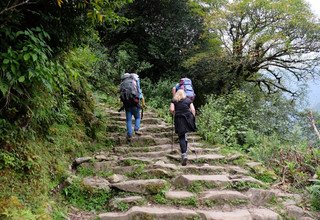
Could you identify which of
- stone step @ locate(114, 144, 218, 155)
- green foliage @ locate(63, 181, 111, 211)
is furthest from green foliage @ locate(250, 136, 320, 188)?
green foliage @ locate(63, 181, 111, 211)

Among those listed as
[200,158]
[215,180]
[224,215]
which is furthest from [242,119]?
[224,215]

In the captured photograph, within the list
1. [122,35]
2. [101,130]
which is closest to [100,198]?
[101,130]

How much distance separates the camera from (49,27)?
420 cm

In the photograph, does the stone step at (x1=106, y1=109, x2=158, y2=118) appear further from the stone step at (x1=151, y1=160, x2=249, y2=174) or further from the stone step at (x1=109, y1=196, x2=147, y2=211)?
the stone step at (x1=109, y1=196, x2=147, y2=211)

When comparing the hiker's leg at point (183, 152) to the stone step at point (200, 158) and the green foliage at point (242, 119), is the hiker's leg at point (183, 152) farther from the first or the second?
the green foliage at point (242, 119)

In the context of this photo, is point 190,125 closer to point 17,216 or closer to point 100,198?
point 100,198

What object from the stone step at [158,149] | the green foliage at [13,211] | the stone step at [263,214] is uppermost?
the stone step at [158,149]

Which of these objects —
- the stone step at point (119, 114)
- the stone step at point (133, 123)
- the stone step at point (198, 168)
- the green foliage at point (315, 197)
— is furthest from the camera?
the stone step at point (119, 114)

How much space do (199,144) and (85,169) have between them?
3.44 metres

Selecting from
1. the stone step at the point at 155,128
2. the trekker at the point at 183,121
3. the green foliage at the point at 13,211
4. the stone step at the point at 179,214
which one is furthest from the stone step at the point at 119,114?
the green foliage at the point at 13,211

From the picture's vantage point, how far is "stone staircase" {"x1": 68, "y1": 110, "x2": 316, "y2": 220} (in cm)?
457

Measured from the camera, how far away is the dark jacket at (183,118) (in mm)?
6371

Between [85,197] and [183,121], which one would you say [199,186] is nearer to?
[183,121]

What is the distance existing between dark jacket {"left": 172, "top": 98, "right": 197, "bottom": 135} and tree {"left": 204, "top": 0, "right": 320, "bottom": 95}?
891 cm
